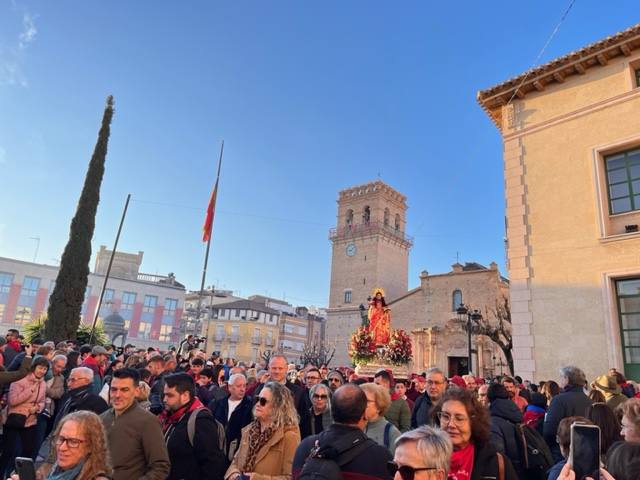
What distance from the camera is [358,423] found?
9.05 feet

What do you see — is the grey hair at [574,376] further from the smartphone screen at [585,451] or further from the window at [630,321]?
the window at [630,321]

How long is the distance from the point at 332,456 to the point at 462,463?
857mm

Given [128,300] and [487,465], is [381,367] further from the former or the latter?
[128,300]

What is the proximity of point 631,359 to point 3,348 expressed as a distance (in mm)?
13180

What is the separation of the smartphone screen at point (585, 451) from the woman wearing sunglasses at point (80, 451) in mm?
2609

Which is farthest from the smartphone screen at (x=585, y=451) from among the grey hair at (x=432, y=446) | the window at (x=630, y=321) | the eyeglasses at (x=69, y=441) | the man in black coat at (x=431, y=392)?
the window at (x=630, y=321)

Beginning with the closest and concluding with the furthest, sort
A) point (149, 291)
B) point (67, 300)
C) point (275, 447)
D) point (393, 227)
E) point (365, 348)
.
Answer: point (275, 447) < point (365, 348) < point (67, 300) < point (393, 227) < point (149, 291)

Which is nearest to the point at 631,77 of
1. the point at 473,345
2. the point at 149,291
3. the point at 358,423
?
the point at 358,423

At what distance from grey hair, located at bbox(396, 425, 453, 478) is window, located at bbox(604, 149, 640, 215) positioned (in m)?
10.7

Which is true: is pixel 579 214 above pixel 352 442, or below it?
above

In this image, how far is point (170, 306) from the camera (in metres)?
54.5

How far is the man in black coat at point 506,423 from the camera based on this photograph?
377cm

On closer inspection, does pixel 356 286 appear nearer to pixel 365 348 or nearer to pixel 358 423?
pixel 365 348

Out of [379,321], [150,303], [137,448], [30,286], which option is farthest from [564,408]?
[30,286]
